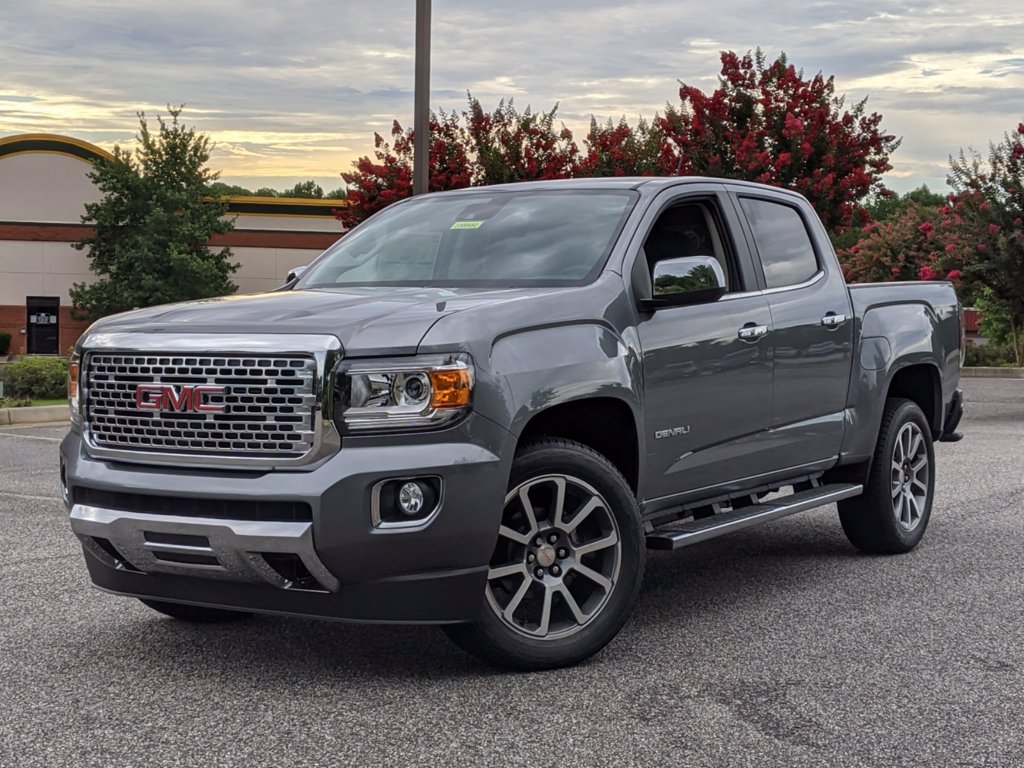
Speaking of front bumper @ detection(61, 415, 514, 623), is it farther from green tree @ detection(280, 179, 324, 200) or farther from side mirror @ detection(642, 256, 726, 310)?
green tree @ detection(280, 179, 324, 200)

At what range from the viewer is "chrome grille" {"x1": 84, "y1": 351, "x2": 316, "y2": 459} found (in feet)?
15.4

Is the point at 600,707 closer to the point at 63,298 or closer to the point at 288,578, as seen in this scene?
the point at 288,578

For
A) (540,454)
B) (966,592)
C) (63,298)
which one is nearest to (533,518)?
(540,454)

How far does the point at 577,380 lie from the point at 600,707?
1252 millimetres

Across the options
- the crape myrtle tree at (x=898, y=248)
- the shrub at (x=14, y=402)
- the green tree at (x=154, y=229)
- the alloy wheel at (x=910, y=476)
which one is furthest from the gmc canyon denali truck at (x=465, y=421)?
the green tree at (x=154, y=229)

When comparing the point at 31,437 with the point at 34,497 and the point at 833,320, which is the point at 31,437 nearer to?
the point at 34,497

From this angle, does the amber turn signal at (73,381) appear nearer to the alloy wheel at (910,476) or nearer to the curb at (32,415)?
the alloy wheel at (910,476)

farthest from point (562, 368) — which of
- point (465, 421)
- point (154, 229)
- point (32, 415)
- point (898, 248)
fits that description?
point (154, 229)

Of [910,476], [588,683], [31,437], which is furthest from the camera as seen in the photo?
[31,437]

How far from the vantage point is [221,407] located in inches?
188

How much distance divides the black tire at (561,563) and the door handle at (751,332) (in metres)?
1.21

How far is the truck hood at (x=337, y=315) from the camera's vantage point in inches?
187

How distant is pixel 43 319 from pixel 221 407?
1701 inches

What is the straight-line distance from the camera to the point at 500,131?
88.5 feet
